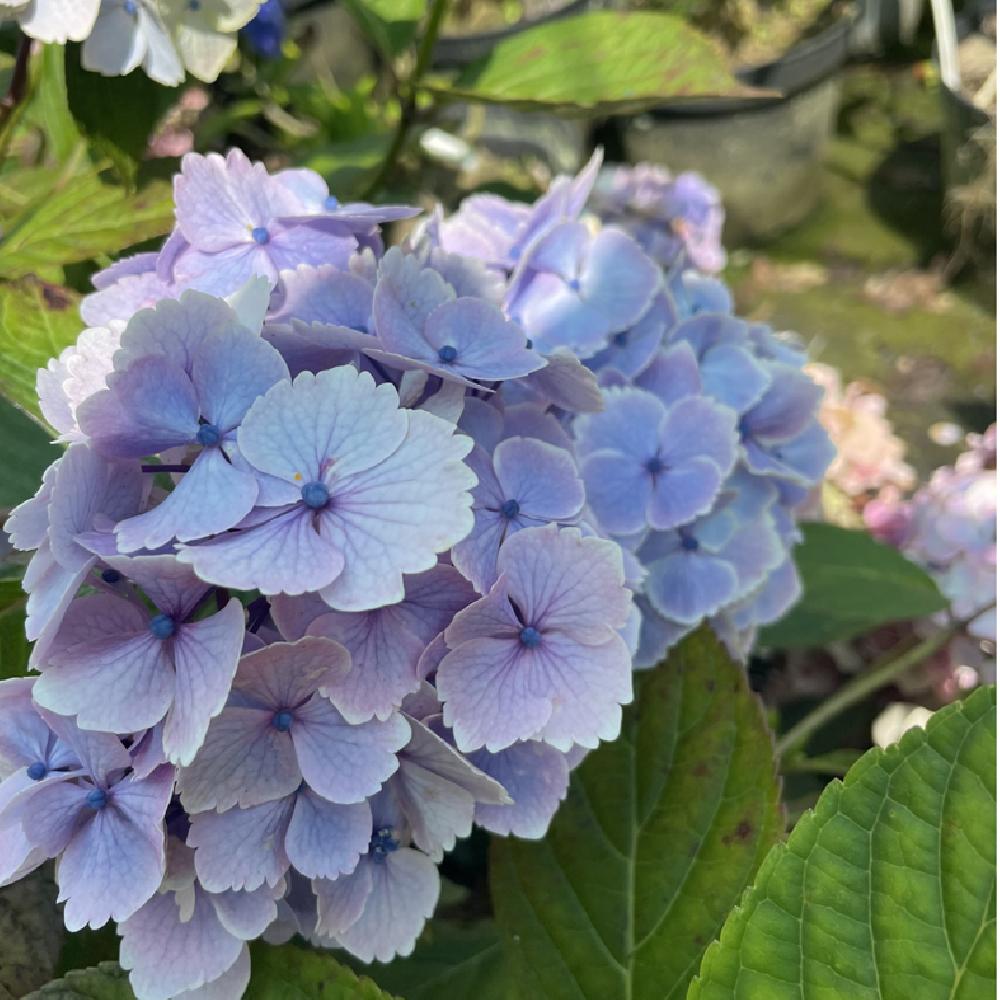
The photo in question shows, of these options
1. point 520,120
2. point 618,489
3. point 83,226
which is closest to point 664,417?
point 618,489

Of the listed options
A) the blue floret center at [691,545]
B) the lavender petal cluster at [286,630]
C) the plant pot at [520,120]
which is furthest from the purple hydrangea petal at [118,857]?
the plant pot at [520,120]

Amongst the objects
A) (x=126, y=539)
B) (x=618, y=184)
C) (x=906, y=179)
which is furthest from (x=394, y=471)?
(x=906, y=179)

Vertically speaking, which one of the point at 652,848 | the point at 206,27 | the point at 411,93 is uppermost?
the point at 206,27

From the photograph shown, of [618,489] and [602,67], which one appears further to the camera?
[602,67]

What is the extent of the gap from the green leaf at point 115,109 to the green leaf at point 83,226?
27mm

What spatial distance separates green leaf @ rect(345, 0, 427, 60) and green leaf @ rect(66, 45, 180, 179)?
209mm

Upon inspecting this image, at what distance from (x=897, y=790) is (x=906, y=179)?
2.62 meters

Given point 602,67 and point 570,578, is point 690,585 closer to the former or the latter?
point 570,578

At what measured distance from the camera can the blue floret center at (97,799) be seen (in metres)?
0.40

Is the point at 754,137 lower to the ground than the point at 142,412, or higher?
lower

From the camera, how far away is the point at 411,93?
0.86 meters

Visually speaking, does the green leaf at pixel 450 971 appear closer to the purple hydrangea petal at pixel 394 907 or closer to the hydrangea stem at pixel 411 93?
the purple hydrangea petal at pixel 394 907

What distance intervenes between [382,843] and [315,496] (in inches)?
6.4

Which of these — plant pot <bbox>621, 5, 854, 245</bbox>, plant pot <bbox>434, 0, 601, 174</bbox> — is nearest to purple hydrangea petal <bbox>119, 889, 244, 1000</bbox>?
plant pot <bbox>434, 0, 601, 174</bbox>
